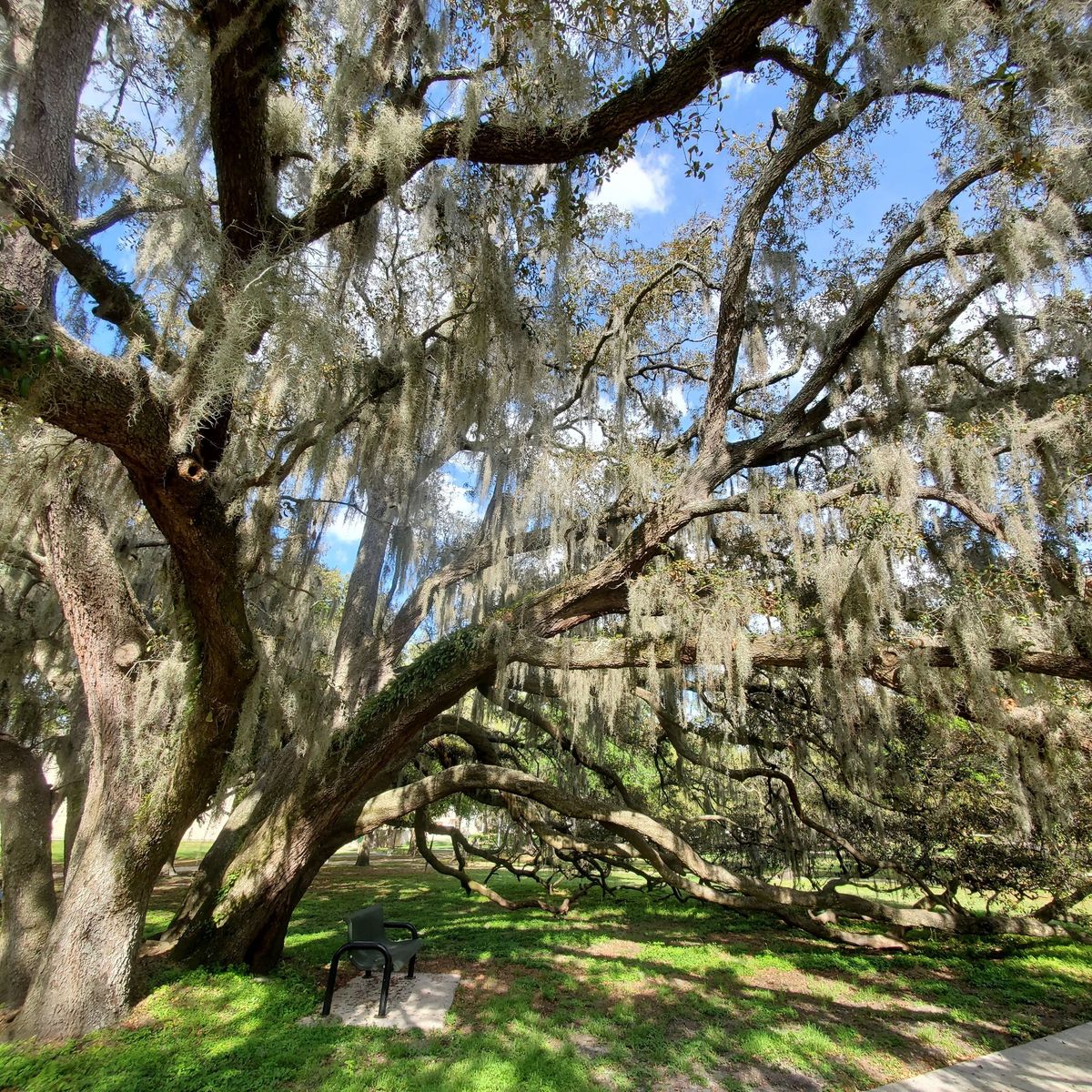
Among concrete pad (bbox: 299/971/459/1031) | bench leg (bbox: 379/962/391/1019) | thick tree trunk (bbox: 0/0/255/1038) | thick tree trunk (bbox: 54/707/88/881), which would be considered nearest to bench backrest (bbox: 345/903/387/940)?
concrete pad (bbox: 299/971/459/1031)

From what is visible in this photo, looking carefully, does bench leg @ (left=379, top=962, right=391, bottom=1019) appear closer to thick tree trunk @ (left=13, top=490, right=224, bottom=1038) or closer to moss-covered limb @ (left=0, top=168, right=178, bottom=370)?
thick tree trunk @ (left=13, top=490, right=224, bottom=1038)

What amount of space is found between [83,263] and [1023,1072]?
646cm

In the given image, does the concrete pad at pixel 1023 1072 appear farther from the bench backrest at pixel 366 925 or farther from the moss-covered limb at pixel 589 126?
the moss-covered limb at pixel 589 126

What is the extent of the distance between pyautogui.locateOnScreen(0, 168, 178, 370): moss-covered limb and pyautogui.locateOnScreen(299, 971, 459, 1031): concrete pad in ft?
13.3

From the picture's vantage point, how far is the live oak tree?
112 inches

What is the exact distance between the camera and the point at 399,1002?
401cm

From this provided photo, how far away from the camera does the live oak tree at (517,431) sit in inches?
112

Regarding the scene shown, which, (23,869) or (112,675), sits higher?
(112,675)

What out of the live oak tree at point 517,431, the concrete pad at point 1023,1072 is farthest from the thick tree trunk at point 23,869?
the concrete pad at point 1023,1072

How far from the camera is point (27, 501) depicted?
9.39 feet

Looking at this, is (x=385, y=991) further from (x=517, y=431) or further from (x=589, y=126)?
(x=589, y=126)

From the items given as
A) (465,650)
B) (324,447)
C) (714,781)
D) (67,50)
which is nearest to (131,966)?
(465,650)

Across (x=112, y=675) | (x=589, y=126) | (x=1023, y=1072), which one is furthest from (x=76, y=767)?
(x=1023, y=1072)

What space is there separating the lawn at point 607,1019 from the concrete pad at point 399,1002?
0.13 meters
